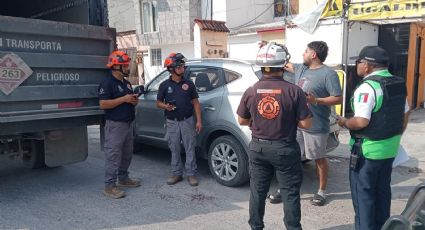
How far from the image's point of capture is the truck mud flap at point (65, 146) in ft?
16.3

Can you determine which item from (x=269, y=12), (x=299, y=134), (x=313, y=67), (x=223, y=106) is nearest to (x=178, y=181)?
(x=223, y=106)

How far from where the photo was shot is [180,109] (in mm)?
5141

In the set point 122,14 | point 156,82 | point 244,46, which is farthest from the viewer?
point 122,14

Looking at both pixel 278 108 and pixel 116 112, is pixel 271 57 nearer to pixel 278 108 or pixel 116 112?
pixel 278 108

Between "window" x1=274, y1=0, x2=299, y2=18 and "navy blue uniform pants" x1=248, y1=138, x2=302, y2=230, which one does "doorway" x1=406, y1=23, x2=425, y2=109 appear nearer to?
"window" x1=274, y1=0, x2=299, y2=18

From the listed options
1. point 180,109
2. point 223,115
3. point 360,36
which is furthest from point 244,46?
point 180,109

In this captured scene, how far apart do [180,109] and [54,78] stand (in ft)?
5.06

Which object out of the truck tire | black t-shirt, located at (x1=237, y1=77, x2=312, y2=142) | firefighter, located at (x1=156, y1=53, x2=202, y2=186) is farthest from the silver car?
the truck tire

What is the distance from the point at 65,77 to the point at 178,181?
2.00 m

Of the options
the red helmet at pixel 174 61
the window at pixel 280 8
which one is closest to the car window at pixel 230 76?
the red helmet at pixel 174 61

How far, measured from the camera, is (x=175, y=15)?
66.7 ft

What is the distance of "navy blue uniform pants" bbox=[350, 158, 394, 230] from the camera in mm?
3260

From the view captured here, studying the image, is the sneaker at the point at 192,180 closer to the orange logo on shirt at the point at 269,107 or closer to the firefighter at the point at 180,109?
the firefighter at the point at 180,109

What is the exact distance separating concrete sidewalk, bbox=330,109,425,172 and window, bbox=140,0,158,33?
15.3 m
